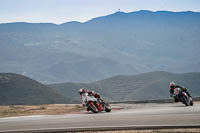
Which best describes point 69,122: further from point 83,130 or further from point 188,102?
point 188,102

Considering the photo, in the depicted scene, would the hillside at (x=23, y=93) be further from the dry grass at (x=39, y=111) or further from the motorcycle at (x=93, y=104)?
the motorcycle at (x=93, y=104)

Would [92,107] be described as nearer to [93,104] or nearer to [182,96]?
[93,104]

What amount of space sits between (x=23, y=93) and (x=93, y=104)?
373ft

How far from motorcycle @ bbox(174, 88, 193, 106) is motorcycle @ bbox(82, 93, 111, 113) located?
4.48 metres

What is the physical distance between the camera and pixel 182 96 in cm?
2553

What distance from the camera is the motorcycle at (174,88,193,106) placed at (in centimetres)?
2548

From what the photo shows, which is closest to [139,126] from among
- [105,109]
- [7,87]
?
[105,109]

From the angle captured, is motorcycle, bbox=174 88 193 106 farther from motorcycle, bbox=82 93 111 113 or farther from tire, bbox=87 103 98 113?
tire, bbox=87 103 98 113

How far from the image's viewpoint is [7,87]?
467 ft

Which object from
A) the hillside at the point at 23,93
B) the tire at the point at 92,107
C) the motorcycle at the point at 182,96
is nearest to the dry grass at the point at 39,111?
the tire at the point at 92,107

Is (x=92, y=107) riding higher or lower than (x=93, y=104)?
lower

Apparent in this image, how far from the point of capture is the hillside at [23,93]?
124m

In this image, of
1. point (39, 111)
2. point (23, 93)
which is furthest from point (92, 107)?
point (23, 93)

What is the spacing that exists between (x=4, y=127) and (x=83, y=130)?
4309 mm
